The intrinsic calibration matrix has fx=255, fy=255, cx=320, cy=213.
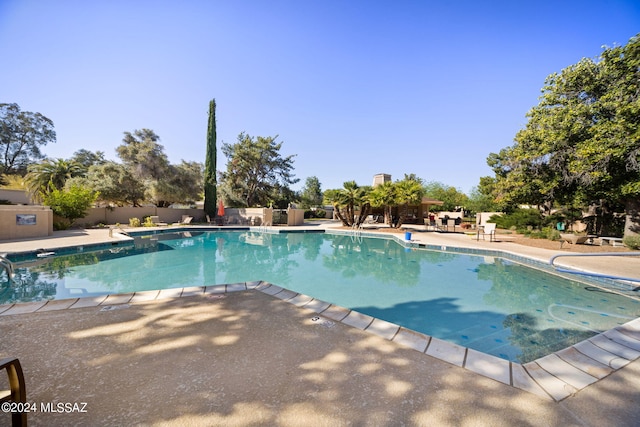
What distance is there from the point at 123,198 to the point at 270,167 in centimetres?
1255

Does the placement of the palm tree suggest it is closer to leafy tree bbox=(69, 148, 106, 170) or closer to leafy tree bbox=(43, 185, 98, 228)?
leafy tree bbox=(43, 185, 98, 228)

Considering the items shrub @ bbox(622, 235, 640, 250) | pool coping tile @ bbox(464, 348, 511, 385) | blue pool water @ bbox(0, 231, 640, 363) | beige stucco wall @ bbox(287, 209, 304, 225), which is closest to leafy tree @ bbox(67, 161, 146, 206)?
blue pool water @ bbox(0, 231, 640, 363)

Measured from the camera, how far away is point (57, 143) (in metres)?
34.5

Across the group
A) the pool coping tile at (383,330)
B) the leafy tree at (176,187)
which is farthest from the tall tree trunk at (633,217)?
the leafy tree at (176,187)

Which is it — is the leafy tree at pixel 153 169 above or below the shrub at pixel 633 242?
above

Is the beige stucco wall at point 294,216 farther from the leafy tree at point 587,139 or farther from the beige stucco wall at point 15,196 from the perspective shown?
the beige stucco wall at point 15,196

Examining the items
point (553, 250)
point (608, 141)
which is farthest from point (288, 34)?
point (553, 250)

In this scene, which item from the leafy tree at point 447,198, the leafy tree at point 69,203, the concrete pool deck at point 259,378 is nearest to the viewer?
the concrete pool deck at point 259,378

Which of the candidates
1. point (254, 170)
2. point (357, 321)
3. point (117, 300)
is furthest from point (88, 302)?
point (254, 170)

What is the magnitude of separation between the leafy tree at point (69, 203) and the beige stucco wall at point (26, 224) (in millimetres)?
2036

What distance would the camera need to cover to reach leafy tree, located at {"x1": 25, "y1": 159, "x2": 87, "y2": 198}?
58.7 feet

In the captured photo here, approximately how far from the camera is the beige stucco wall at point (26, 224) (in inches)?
421

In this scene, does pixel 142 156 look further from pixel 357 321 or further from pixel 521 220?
pixel 521 220

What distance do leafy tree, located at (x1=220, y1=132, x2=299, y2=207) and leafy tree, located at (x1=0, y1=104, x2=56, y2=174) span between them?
1050 inches
